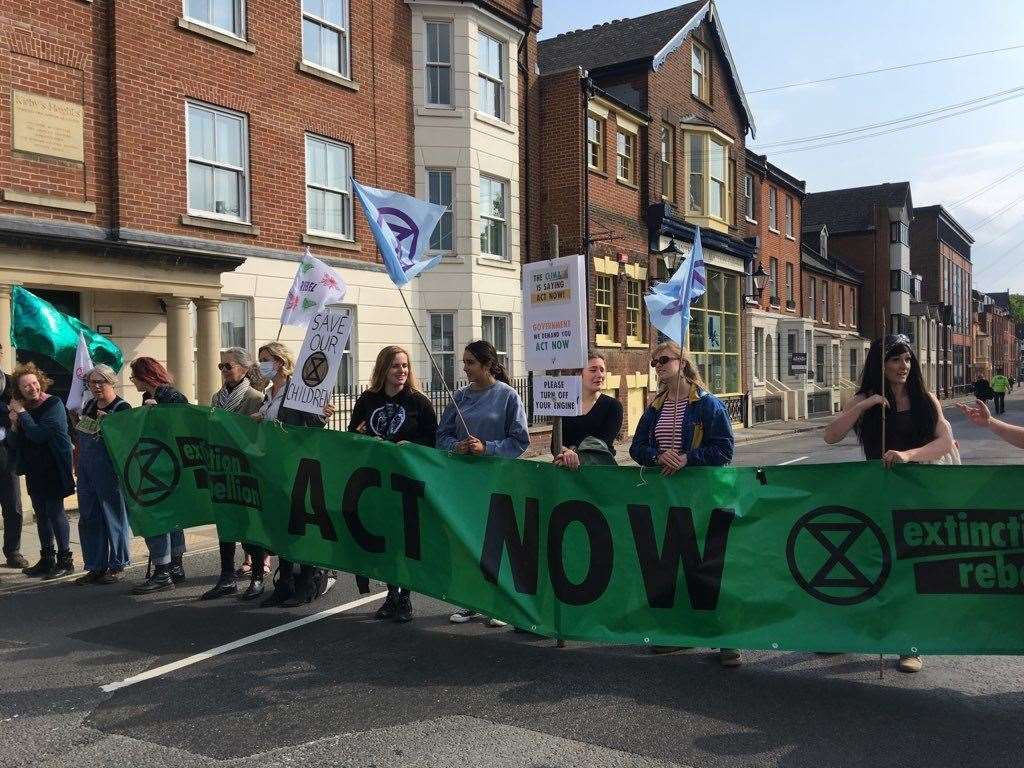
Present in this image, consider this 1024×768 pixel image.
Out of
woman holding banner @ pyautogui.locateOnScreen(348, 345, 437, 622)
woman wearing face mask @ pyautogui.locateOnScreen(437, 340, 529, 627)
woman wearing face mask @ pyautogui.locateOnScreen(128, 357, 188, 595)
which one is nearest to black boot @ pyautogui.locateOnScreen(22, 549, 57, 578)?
woman wearing face mask @ pyautogui.locateOnScreen(128, 357, 188, 595)

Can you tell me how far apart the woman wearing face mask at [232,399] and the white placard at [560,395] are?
2.51m

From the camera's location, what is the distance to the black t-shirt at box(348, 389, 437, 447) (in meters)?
6.29

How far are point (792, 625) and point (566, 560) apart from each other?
132 cm

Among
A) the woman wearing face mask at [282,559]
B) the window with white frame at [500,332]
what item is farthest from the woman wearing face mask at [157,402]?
the window with white frame at [500,332]

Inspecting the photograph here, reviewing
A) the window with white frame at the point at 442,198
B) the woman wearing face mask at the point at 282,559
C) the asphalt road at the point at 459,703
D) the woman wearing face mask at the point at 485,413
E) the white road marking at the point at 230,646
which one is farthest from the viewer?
the window with white frame at the point at 442,198

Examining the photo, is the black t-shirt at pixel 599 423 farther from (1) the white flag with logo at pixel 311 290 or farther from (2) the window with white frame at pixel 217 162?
(2) the window with white frame at pixel 217 162

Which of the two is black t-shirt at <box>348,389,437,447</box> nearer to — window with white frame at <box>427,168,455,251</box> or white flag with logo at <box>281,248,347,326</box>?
white flag with logo at <box>281,248,347,326</box>

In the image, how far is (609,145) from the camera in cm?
2248

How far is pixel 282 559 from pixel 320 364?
1578 mm

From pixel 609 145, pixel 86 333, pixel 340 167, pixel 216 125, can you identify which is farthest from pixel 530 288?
Result: pixel 609 145

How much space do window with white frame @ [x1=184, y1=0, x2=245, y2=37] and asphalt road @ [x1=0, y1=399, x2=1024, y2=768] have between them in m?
10.5

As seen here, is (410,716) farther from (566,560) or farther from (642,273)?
(642,273)

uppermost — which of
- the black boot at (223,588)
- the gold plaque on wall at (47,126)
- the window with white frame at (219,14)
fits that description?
the window with white frame at (219,14)

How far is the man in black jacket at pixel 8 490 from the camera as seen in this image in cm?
785
